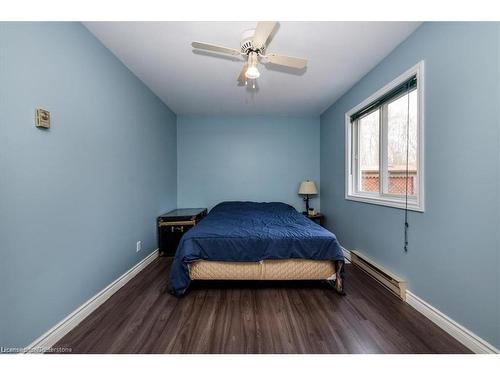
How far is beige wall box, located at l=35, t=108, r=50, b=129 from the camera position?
47.8 inches

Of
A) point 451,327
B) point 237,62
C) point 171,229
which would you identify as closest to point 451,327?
point 451,327

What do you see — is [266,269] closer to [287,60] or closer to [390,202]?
[390,202]

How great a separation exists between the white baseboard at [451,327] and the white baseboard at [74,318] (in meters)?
2.64

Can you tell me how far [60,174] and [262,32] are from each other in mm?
1709

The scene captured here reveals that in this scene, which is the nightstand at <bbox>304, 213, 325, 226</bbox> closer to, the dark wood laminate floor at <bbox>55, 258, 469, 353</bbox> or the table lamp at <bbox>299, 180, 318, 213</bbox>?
the table lamp at <bbox>299, 180, 318, 213</bbox>

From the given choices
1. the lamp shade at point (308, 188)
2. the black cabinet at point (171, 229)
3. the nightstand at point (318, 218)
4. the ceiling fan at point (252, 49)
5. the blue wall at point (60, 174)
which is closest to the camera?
the blue wall at point (60, 174)

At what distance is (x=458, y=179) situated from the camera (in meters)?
1.32

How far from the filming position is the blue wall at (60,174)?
110 centimetres

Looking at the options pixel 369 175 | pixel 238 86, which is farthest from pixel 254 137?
pixel 369 175

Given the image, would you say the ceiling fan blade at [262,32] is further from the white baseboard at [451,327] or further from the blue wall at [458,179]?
the white baseboard at [451,327]

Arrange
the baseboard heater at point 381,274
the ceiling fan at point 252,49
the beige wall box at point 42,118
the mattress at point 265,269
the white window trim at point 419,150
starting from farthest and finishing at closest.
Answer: the mattress at point 265,269, the baseboard heater at point 381,274, the white window trim at point 419,150, the ceiling fan at point 252,49, the beige wall box at point 42,118

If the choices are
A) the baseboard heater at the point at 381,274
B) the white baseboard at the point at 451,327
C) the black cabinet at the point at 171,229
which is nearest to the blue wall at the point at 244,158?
the black cabinet at the point at 171,229

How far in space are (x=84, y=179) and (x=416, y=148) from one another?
274 cm
